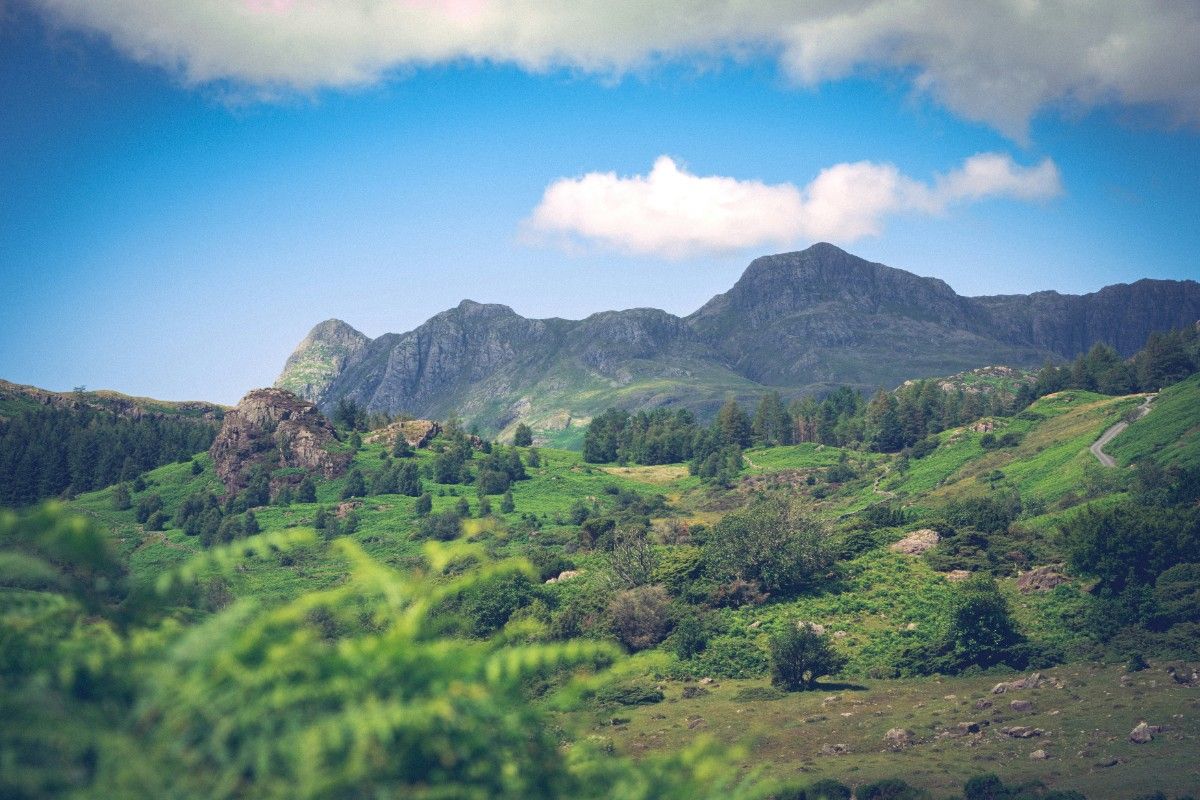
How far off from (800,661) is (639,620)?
637 inches

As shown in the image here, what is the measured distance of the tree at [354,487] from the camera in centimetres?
13662

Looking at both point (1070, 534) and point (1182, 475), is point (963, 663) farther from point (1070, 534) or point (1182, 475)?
point (1182, 475)

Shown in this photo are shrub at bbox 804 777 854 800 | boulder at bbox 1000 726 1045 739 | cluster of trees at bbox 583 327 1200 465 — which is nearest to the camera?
shrub at bbox 804 777 854 800

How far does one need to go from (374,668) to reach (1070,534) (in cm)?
6582

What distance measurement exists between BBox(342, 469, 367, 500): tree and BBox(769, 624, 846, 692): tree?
9749 centimetres

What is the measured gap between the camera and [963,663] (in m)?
52.2

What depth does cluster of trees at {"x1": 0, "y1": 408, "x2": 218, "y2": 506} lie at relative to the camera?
150625mm

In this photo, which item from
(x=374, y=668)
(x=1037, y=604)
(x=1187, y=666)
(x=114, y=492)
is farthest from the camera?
(x=114, y=492)

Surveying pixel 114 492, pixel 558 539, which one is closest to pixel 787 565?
pixel 558 539

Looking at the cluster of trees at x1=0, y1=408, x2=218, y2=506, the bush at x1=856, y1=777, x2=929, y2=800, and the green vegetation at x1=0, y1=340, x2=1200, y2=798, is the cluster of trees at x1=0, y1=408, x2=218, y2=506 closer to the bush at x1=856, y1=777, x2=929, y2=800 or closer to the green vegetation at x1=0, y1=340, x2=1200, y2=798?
the green vegetation at x1=0, y1=340, x2=1200, y2=798

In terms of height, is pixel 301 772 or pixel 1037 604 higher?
pixel 301 772

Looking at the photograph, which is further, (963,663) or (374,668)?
(963,663)

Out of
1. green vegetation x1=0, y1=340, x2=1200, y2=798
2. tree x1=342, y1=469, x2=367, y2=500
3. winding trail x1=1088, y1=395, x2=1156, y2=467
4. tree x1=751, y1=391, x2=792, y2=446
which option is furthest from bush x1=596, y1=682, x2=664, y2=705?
tree x1=751, y1=391, x2=792, y2=446

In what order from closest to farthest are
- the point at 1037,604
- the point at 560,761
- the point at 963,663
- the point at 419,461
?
the point at 560,761
the point at 963,663
the point at 1037,604
the point at 419,461
